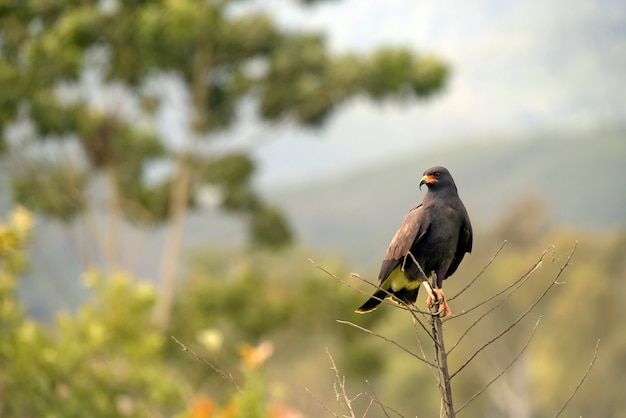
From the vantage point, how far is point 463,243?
405 cm

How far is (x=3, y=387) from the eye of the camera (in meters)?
8.76

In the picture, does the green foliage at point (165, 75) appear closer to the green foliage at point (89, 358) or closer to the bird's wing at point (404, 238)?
the green foliage at point (89, 358)

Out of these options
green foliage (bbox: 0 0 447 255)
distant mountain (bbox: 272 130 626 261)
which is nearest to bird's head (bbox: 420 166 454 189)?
green foliage (bbox: 0 0 447 255)

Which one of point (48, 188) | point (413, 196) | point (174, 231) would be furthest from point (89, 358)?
point (413, 196)

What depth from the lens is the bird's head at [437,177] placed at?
3824 mm

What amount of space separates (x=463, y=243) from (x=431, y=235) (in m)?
0.23

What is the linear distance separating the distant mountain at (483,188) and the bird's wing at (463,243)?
110m

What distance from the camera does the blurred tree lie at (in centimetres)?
1727

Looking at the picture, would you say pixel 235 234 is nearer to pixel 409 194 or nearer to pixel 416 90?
pixel 409 194

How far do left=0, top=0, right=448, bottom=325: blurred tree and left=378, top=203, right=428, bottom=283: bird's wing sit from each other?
42.8ft

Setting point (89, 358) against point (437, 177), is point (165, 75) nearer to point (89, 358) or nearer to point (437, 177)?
point (89, 358)

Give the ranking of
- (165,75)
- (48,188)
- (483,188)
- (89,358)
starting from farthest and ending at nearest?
(483,188) < (165,75) < (48,188) < (89,358)

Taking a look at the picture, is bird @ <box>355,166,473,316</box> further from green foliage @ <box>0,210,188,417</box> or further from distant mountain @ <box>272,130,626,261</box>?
distant mountain @ <box>272,130,626,261</box>

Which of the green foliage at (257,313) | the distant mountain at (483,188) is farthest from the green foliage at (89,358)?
the distant mountain at (483,188)
